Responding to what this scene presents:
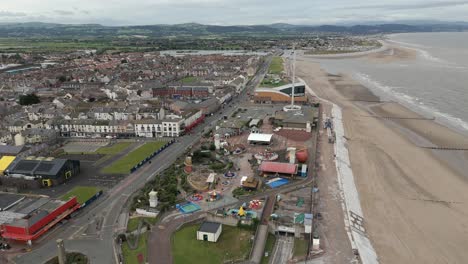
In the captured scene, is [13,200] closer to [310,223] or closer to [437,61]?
[310,223]

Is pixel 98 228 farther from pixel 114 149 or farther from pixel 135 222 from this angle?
pixel 114 149

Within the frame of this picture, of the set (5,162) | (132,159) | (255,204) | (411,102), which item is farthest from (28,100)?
(411,102)

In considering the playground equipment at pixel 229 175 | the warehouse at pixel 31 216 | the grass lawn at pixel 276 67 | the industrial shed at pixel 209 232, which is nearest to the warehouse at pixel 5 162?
the warehouse at pixel 31 216

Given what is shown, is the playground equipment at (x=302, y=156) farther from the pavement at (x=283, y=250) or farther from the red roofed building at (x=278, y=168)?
the pavement at (x=283, y=250)

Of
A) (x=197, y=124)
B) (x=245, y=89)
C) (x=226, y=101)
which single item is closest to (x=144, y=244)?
(x=197, y=124)

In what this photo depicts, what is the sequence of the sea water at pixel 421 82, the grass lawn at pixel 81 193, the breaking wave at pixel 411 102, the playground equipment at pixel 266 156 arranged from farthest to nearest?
the sea water at pixel 421 82 → the breaking wave at pixel 411 102 → the playground equipment at pixel 266 156 → the grass lawn at pixel 81 193

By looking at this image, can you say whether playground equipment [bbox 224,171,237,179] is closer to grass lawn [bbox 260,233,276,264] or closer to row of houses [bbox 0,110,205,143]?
grass lawn [bbox 260,233,276,264]
